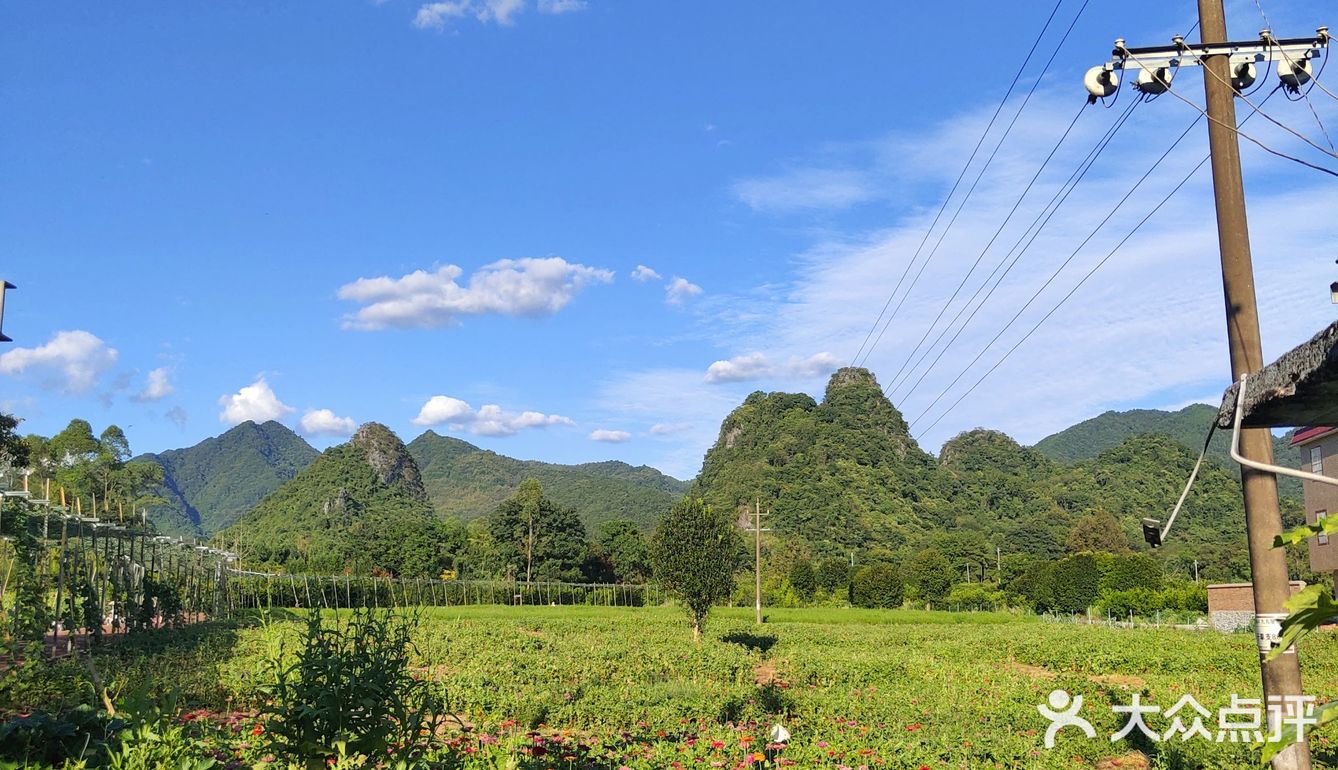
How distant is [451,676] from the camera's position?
1334 cm

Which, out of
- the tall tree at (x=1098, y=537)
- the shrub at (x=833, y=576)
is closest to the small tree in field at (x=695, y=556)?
the shrub at (x=833, y=576)

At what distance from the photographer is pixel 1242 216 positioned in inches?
229

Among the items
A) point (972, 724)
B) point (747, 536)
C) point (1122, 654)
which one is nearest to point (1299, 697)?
point (972, 724)

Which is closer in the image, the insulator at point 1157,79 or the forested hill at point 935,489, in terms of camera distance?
the insulator at point 1157,79

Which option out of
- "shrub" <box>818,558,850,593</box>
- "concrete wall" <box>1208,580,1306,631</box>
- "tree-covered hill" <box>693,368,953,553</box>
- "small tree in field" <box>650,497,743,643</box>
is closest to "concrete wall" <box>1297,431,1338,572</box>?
"concrete wall" <box>1208,580,1306,631</box>

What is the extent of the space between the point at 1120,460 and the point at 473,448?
138260 millimetres

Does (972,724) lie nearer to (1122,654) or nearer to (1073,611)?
(1122,654)

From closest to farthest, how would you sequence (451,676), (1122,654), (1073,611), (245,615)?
(451,676) < (1122,654) < (245,615) < (1073,611)

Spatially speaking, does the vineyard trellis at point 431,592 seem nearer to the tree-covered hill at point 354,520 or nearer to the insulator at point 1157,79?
the tree-covered hill at point 354,520

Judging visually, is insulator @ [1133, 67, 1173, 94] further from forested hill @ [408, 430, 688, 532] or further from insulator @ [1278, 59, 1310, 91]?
forested hill @ [408, 430, 688, 532]

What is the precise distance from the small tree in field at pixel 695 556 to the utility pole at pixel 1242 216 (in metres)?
21.7

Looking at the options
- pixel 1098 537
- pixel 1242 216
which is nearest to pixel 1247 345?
pixel 1242 216

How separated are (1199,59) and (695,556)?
22.7 metres

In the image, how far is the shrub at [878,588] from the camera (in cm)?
5084
